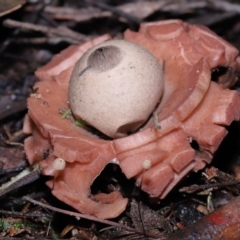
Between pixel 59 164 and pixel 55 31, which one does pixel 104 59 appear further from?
pixel 55 31

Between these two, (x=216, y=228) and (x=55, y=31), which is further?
(x=55, y=31)

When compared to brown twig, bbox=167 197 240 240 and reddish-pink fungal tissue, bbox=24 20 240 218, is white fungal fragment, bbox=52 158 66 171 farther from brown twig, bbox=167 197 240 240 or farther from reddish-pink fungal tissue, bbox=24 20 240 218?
brown twig, bbox=167 197 240 240

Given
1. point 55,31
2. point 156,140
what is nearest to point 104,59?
point 156,140

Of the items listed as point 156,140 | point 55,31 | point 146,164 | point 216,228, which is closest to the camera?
point 216,228

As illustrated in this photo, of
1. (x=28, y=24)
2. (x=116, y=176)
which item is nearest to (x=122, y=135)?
(x=116, y=176)

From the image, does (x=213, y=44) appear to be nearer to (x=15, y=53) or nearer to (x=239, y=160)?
(x=239, y=160)

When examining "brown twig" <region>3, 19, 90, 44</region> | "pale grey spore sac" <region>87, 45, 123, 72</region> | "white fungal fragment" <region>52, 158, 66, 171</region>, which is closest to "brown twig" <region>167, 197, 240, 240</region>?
"white fungal fragment" <region>52, 158, 66, 171</region>

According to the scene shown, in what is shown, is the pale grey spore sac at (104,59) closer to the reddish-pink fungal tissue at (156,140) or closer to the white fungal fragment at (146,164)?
the reddish-pink fungal tissue at (156,140)

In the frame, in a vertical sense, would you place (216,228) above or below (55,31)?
above

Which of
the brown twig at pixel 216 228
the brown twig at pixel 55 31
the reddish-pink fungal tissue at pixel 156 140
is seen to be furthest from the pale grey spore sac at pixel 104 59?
the brown twig at pixel 55 31
